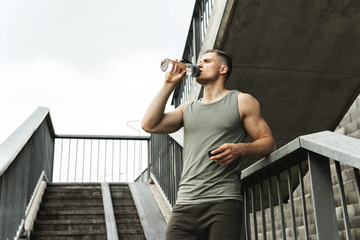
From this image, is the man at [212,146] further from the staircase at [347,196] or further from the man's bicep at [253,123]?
the staircase at [347,196]

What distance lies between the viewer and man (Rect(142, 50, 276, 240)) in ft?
5.57

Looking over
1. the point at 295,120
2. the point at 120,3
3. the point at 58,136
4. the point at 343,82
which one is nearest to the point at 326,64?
the point at 343,82

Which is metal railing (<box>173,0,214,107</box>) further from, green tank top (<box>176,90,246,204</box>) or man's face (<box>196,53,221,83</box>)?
green tank top (<box>176,90,246,204</box>)

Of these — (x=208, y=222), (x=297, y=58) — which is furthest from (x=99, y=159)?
(x=208, y=222)

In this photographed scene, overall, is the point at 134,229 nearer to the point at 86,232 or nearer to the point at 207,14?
the point at 86,232

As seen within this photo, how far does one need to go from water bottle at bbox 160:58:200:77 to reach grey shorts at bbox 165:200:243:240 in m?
0.62

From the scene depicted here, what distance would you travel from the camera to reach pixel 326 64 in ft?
13.9

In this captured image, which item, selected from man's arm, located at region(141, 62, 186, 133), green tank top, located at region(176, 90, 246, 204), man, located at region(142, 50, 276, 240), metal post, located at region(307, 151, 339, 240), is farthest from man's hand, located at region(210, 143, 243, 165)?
man's arm, located at region(141, 62, 186, 133)

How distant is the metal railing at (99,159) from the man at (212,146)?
566cm

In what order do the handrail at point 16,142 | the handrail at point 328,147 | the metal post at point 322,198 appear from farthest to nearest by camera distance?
the handrail at point 16,142
the metal post at point 322,198
the handrail at point 328,147

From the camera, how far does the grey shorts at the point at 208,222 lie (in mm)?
1682

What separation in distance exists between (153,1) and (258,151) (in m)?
11.0

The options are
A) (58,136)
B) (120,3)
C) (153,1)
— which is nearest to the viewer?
(58,136)

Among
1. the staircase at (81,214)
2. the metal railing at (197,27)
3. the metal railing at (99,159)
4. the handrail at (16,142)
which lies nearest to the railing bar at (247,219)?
the handrail at (16,142)
